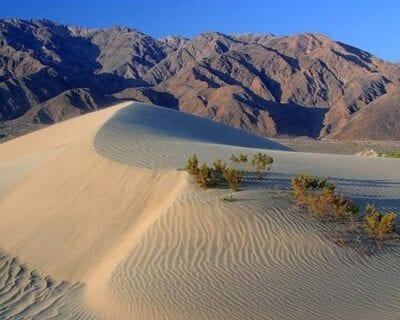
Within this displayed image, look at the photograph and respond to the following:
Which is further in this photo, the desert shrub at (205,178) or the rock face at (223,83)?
the rock face at (223,83)

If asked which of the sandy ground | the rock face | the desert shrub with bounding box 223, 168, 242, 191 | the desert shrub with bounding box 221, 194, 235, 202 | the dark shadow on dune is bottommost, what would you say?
the sandy ground

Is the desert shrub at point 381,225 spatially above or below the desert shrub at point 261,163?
below

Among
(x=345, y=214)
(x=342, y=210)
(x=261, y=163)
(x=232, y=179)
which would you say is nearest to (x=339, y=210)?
(x=342, y=210)

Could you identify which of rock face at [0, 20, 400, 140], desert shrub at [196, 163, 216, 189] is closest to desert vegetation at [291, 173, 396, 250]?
desert shrub at [196, 163, 216, 189]

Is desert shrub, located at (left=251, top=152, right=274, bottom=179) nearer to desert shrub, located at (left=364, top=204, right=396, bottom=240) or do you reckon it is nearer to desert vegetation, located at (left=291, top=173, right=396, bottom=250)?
desert vegetation, located at (left=291, top=173, right=396, bottom=250)

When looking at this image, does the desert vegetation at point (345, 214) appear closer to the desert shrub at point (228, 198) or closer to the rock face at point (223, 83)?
the desert shrub at point (228, 198)

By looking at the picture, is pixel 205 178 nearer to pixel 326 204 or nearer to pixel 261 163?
pixel 326 204

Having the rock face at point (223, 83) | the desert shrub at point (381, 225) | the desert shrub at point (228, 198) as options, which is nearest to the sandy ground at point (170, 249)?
the desert shrub at point (228, 198)
